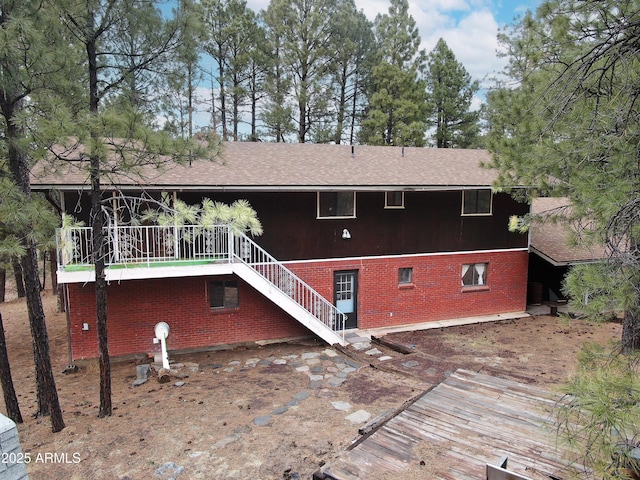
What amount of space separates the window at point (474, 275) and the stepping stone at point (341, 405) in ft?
26.0

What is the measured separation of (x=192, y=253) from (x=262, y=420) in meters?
5.44

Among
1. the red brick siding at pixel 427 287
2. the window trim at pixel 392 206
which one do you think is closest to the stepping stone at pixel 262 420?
the red brick siding at pixel 427 287

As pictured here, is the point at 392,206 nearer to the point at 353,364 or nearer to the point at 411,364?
the point at 411,364

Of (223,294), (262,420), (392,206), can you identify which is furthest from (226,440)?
(392,206)

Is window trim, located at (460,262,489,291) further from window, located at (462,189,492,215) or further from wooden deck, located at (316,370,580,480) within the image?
wooden deck, located at (316,370,580,480)

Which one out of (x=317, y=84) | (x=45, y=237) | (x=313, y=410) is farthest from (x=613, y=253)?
(x=317, y=84)

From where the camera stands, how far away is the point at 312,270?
39.1 ft

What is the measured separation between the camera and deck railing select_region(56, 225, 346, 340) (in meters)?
9.09

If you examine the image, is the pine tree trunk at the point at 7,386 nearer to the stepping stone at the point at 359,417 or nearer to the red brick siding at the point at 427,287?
the stepping stone at the point at 359,417

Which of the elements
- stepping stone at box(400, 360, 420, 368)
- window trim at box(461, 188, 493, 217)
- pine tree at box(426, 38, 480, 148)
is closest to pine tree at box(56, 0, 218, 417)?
stepping stone at box(400, 360, 420, 368)

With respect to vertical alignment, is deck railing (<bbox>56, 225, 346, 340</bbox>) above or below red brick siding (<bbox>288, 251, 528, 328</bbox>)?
above

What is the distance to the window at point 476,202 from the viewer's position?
13.6m

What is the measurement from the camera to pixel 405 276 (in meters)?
13.2

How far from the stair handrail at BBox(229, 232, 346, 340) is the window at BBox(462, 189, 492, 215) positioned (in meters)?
5.71
